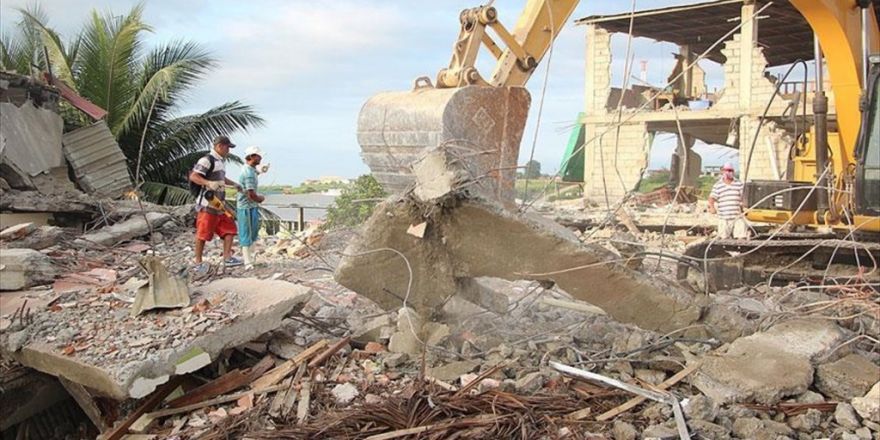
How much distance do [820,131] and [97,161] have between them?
10805 millimetres

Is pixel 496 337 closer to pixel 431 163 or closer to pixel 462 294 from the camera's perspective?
pixel 462 294

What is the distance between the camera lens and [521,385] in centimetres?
429

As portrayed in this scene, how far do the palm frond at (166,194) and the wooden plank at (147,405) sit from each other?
39.6 feet

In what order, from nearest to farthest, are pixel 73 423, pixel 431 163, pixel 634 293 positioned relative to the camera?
Result: 1. pixel 431 163
2. pixel 634 293
3. pixel 73 423

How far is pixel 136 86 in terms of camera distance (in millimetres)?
16625

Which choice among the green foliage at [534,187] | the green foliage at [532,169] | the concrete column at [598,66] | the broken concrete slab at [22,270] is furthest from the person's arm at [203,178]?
the concrete column at [598,66]

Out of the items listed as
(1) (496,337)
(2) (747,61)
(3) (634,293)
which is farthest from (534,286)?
(2) (747,61)

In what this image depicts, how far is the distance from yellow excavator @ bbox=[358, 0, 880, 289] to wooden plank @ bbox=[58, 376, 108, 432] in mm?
2218

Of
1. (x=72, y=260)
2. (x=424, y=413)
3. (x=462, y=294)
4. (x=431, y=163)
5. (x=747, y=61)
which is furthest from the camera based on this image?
(x=747, y=61)

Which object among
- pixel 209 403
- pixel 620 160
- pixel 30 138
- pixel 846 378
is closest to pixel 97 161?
pixel 30 138

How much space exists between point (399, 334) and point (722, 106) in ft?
50.6

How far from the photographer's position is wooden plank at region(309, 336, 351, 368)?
475 centimetres

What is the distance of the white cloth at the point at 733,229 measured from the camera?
29.3ft

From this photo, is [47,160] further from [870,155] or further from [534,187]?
[870,155]
